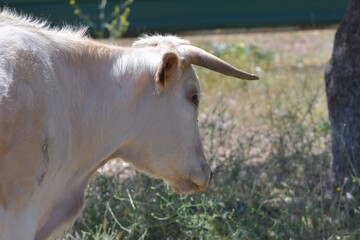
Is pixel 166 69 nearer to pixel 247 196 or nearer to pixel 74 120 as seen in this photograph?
pixel 74 120

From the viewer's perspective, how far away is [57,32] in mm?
5215

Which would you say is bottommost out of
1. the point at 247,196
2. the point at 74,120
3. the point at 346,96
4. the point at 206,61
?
the point at 247,196

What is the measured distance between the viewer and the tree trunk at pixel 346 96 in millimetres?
6875

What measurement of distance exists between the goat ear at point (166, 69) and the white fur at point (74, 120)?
2 cm

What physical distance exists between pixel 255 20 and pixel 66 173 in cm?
684

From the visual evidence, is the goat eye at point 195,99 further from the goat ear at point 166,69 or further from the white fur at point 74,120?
the goat ear at point 166,69

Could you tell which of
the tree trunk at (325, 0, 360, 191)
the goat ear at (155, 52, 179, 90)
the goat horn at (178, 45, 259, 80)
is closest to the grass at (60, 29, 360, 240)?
the tree trunk at (325, 0, 360, 191)

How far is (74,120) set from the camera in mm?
5020

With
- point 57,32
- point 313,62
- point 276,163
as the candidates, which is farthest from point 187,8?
point 57,32

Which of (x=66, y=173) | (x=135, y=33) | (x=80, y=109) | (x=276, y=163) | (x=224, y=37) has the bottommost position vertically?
(x=224, y=37)

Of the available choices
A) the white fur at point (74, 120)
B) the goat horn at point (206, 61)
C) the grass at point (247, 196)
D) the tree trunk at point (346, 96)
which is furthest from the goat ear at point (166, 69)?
the tree trunk at point (346, 96)

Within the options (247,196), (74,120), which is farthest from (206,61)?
(247,196)

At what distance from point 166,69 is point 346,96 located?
231 cm

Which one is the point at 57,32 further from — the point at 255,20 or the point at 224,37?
the point at 224,37
